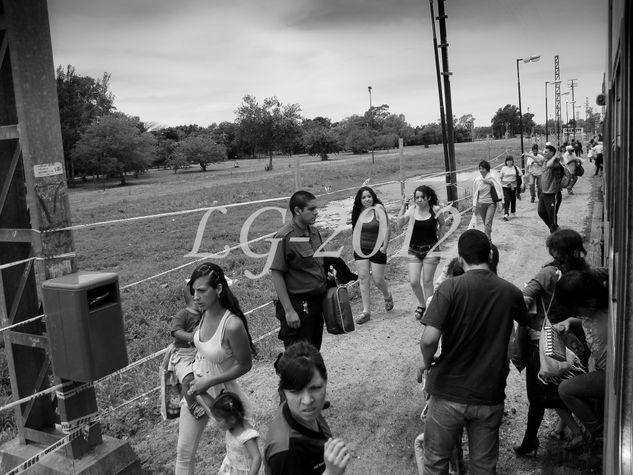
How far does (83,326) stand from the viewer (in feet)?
9.98

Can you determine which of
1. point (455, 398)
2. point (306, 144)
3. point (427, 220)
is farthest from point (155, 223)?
point (306, 144)

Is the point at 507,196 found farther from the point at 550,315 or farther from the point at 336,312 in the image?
the point at 550,315

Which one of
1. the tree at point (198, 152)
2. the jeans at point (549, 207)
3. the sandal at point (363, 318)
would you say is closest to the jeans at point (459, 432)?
the sandal at point (363, 318)

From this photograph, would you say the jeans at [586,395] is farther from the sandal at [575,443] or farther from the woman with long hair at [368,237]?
the woman with long hair at [368,237]

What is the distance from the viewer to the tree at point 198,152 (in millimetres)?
62938

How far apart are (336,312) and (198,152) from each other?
61.0 m

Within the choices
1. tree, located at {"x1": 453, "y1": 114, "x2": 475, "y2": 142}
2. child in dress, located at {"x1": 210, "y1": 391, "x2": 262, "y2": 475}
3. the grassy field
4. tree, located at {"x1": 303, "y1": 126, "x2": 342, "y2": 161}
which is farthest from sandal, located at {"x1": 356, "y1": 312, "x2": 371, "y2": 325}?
tree, located at {"x1": 453, "y1": 114, "x2": 475, "y2": 142}

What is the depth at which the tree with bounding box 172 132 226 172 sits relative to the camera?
206 ft

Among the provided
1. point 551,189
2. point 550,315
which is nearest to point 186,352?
point 550,315

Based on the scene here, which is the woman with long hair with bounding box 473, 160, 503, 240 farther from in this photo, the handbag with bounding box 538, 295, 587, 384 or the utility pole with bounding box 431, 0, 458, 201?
the handbag with bounding box 538, 295, 587, 384

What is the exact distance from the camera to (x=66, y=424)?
3.39m

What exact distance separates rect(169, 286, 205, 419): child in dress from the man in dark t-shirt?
1397 millimetres

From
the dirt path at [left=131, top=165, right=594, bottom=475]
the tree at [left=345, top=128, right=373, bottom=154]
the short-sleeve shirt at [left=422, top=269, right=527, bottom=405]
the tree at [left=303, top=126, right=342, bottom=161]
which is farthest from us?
the tree at [left=345, top=128, right=373, bottom=154]

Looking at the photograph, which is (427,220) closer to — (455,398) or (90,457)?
(455,398)
